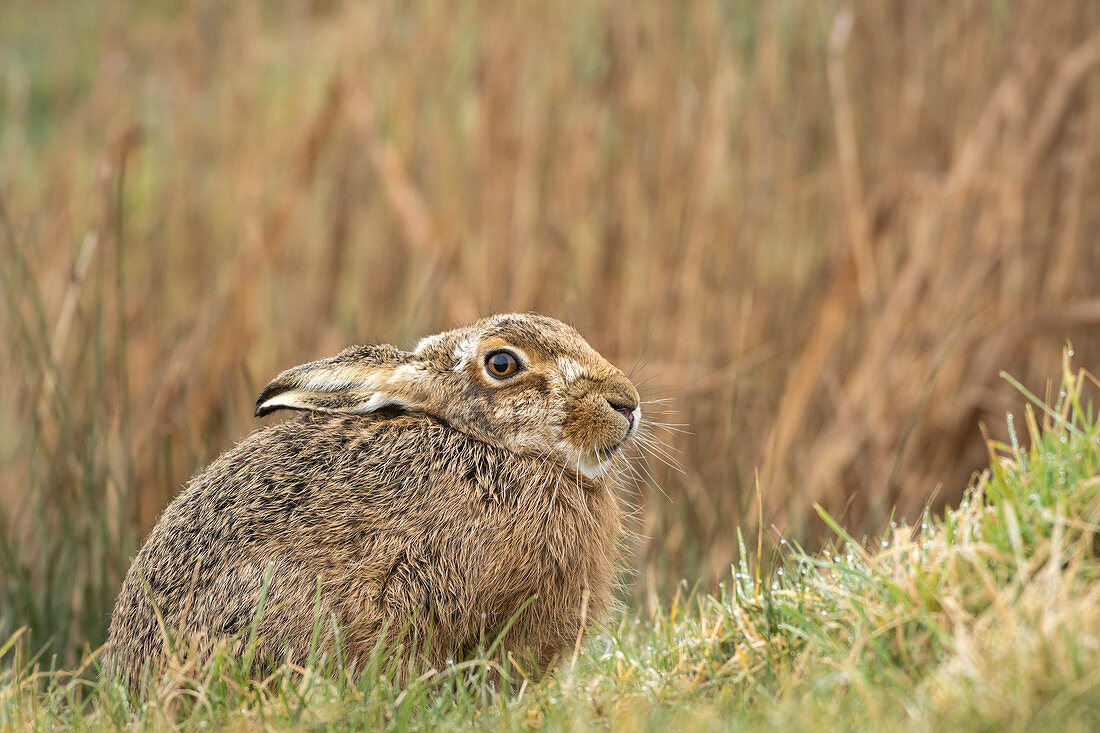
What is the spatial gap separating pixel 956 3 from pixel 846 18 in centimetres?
66

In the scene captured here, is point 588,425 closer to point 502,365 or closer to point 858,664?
point 502,365

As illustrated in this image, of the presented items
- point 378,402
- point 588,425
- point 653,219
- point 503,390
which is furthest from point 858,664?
point 653,219

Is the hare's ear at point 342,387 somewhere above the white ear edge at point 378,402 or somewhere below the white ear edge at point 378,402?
above

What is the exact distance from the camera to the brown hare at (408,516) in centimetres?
299

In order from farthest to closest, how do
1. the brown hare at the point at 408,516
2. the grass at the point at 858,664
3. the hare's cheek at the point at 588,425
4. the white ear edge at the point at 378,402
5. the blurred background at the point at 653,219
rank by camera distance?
A: the blurred background at the point at 653,219
the white ear edge at the point at 378,402
the hare's cheek at the point at 588,425
the brown hare at the point at 408,516
the grass at the point at 858,664

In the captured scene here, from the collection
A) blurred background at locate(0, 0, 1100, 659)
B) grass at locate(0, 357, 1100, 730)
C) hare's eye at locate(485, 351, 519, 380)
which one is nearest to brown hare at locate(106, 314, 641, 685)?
hare's eye at locate(485, 351, 519, 380)

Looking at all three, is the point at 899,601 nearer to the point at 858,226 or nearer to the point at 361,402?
the point at 361,402

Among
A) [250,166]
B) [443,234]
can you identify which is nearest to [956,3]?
[443,234]

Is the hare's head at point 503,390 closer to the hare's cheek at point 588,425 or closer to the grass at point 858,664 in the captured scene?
the hare's cheek at point 588,425

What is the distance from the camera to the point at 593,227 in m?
5.99

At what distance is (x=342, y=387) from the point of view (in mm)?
3430

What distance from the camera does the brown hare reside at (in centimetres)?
299

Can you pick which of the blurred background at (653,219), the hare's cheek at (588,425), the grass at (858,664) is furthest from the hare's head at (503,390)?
the blurred background at (653,219)

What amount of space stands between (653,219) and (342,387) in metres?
2.87
